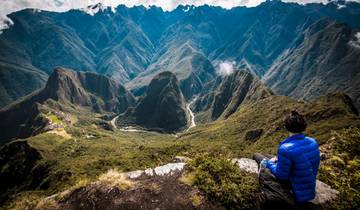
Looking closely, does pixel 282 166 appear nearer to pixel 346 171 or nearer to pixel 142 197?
pixel 142 197

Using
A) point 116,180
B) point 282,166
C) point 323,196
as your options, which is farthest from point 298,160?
point 116,180

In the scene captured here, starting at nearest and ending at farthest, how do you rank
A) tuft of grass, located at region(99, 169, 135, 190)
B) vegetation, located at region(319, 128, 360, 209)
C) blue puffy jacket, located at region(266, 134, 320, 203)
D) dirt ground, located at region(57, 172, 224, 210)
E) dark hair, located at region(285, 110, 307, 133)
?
blue puffy jacket, located at region(266, 134, 320, 203) → dark hair, located at region(285, 110, 307, 133) → vegetation, located at region(319, 128, 360, 209) → dirt ground, located at region(57, 172, 224, 210) → tuft of grass, located at region(99, 169, 135, 190)

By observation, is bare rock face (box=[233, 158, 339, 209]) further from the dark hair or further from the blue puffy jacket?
the dark hair

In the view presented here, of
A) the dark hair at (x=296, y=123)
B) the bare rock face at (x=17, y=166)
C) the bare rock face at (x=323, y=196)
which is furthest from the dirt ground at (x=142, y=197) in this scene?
the bare rock face at (x=17, y=166)

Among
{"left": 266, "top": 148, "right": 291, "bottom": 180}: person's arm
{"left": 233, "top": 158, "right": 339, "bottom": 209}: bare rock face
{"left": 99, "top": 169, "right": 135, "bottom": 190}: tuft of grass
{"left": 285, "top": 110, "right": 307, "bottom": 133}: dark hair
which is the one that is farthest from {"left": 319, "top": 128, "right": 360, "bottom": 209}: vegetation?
{"left": 99, "top": 169, "right": 135, "bottom": 190}: tuft of grass

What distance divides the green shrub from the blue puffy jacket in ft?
8.06

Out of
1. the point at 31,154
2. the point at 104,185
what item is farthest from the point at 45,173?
the point at 104,185

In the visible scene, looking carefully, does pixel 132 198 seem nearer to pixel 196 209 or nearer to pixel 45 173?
pixel 196 209

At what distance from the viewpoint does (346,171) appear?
16906 mm

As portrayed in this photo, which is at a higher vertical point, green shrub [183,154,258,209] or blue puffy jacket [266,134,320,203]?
blue puffy jacket [266,134,320,203]

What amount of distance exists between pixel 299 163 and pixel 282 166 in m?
0.67

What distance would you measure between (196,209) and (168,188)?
2205mm

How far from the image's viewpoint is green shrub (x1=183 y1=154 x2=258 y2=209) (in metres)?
13.9

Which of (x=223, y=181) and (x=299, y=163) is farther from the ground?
(x=299, y=163)
